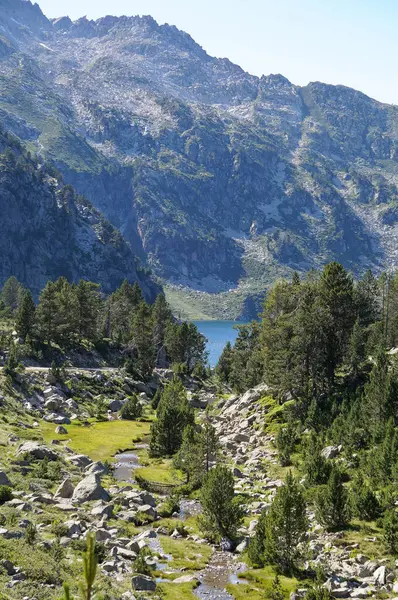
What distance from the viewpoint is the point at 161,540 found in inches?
1689

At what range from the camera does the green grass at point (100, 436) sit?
72.0m

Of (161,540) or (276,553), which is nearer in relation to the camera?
(276,553)

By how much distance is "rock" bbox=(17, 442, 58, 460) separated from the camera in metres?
56.7

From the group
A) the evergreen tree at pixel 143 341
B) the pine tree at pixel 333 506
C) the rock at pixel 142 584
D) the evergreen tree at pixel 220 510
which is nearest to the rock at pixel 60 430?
the evergreen tree at pixel 220 510

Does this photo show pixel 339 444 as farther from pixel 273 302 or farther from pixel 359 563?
pixel 273 302

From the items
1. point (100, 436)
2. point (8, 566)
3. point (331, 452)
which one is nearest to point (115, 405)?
point (100, 436)

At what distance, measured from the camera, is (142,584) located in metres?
32.4

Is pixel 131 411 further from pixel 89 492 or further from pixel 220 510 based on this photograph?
pixel 220 510

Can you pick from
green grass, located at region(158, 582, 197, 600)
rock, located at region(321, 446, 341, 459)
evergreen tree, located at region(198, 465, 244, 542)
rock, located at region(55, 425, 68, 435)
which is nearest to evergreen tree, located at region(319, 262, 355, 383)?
rock, located at region(321, 446, 341, 459)

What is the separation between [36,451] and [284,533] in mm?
29864

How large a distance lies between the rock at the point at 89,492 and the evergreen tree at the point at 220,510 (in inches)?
386

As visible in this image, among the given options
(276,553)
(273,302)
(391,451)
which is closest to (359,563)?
(276,553)

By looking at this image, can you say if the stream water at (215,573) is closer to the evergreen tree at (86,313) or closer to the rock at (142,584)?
the rock at (142,584)

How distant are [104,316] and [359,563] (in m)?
130
